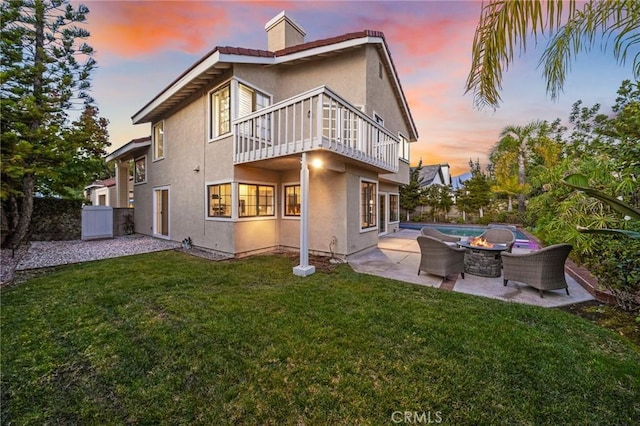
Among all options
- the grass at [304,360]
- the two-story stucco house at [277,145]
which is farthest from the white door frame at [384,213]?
the grass at [304,360]

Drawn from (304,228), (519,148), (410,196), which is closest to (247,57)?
(304,228)

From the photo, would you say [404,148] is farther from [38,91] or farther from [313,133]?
[38,91]

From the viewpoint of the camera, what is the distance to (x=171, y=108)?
1067 centimetres

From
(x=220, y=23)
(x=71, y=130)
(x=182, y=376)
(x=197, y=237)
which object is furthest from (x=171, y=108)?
(x=182, y=376)

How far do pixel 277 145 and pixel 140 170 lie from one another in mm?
10827

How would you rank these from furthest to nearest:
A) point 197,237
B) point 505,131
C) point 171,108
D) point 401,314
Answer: point 505,131 < point 171,108 < point 197,237 < point 401,314

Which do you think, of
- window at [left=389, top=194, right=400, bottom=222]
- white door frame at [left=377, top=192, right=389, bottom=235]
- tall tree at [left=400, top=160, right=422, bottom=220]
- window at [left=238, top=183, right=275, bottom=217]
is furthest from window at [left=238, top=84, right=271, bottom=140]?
tall tree at [left=400, top=160, right=422, bottom=220]

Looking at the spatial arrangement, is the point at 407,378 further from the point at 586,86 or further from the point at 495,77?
the point at 586,86

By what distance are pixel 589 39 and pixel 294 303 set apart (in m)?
4.50

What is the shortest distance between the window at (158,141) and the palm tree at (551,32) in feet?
41.4

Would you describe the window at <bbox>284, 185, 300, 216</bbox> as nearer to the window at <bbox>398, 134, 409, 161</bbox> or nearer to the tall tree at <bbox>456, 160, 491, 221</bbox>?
the window at <bbox>398, 134, 409, 161</bbox>

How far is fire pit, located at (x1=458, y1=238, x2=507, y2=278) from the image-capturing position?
18.5 ft

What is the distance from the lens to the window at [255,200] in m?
7.88

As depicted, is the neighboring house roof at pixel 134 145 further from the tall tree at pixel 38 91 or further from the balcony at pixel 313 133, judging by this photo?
the balcony at pixel 313 133
